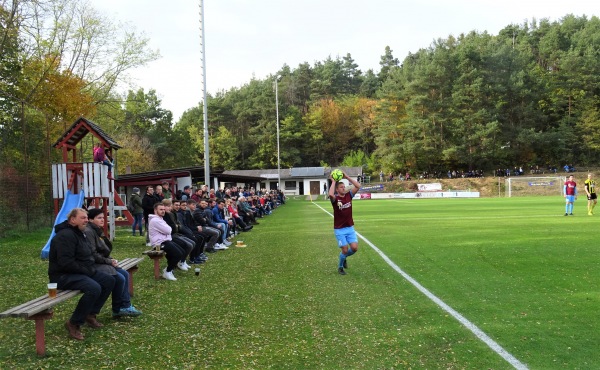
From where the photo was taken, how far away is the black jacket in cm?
561

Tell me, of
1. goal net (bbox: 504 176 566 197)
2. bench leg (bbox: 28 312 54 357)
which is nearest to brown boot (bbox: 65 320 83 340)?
bench leg (bbox: 28 312 54 357)

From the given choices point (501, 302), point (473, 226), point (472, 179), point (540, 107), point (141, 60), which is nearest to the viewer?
point (501, 302)

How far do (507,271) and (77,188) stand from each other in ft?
40.6

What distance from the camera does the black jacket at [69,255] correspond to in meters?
5.61

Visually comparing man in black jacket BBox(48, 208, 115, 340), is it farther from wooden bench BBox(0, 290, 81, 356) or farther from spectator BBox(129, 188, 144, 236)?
spectator BBox(129, 188, 144, 236)

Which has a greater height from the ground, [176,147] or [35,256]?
[176,147]

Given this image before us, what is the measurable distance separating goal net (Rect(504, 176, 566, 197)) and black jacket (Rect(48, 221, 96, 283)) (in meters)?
61.1

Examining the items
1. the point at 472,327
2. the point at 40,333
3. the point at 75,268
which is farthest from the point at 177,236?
the point at 472,327

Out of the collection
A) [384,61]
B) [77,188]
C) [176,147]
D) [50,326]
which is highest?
[384,61]

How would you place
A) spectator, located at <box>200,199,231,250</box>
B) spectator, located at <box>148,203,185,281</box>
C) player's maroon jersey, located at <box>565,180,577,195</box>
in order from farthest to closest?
1. player's maroon jersey, located at <box>565,180,577,195</box>
2. spectator, located at <box>200,199,231,250</box>
3. spectator, located at <box>148,203,185,281</box>

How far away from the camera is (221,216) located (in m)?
15.3

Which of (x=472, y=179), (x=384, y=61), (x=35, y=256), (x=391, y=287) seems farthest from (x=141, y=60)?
(x=384, y=61)

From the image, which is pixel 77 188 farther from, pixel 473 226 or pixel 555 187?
pixel 555 187

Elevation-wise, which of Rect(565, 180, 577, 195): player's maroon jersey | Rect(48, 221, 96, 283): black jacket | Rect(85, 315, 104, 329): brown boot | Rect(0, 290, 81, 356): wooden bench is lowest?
Rect(85, 315, 104, 329): brown boot
